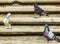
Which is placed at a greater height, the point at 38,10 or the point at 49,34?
the point at 38,10

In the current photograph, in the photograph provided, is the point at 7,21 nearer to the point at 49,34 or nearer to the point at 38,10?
the point at 38,10

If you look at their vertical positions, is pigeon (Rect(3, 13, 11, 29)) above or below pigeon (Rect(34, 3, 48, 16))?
below

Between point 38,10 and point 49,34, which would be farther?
point 38,10

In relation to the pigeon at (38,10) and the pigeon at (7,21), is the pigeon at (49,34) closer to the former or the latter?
the pigeon at (38,10)

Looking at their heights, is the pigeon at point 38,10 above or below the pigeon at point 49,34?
above

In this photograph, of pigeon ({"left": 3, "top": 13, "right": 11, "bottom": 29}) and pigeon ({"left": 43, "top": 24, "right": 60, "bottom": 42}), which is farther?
pigeon ({"left": 3, "top": 13, "right": 11, "bottom": 29})

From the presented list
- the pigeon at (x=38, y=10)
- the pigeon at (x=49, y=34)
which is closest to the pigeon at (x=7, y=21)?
the pigeon at (x=38, y=10)

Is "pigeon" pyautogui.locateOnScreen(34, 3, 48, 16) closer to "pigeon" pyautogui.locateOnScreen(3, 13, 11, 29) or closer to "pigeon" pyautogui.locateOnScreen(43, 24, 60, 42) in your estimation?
"pigeon" pyautogui.locateOnScreen(43, 24, 60, 42)

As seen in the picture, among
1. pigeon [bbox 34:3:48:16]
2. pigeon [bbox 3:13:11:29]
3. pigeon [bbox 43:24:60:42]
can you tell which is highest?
pigeon [bbox 34:3:48:16]

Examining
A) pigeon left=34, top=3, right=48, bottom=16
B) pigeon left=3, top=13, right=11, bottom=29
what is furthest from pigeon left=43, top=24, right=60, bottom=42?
pigeon left=3, top=13, right=11, bottom=29

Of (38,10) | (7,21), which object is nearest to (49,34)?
(38,10)

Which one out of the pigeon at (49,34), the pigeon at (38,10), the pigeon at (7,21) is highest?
the pigeon at (38,10)

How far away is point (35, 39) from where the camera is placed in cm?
432

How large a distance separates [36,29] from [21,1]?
0.53m
